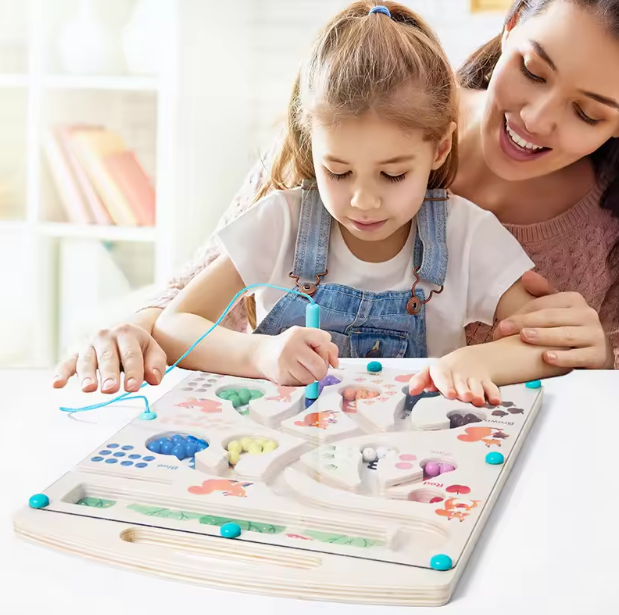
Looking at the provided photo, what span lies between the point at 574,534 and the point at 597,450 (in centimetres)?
17

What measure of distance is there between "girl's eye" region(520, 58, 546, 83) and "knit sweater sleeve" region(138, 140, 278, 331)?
41cm

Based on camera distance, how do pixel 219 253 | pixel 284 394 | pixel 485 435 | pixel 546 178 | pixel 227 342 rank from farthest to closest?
pixel 546 178 < pixel 219 253 < pixel 227 342 < pixel 284 394 < pixel 485 435

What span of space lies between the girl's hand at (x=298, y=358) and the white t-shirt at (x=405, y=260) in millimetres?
266

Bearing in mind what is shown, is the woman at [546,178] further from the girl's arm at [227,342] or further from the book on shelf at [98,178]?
the book on shelf at [98,178]

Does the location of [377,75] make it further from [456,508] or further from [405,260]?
[456,508]

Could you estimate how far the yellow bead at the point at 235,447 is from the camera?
74 cm

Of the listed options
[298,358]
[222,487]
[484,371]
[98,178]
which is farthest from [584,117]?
[98,178]

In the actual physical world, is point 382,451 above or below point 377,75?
below

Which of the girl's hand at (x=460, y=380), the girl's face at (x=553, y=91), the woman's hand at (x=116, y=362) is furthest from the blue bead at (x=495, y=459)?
the girl's face at (x=553, y=91)

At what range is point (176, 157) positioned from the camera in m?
2.54

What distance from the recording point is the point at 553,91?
44.8 inches

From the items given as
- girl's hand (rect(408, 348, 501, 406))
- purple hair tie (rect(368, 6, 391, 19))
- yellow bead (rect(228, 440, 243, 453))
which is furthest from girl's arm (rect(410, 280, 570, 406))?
purple hair tie (rect(368, 6, 391, 19))

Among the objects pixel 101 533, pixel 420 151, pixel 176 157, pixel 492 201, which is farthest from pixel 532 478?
Result: pixel 176 157

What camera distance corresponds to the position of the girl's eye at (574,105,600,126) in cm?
116
